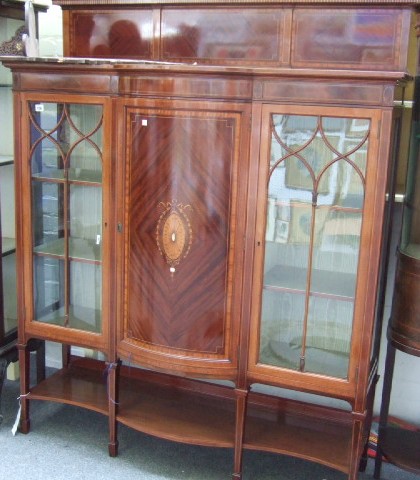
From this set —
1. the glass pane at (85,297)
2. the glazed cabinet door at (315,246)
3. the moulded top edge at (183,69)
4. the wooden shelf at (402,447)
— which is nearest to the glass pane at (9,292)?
the glass pane at (85,297)

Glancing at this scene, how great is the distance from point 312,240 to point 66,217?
0.89 m

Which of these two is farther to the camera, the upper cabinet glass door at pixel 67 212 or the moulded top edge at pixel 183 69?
the upper cabinet glass door at pixel 67 212

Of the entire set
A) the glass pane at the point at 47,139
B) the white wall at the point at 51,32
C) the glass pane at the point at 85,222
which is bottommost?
the glass pane at the point at 85,222

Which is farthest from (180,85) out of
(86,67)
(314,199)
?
(314,199)

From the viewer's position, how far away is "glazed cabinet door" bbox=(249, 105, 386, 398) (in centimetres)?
181

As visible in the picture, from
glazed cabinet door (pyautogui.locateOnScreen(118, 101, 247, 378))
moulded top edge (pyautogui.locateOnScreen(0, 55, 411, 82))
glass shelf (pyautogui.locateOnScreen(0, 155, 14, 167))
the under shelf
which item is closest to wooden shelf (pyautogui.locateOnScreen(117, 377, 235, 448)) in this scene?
the under shelf

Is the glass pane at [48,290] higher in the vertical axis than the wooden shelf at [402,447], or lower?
higher

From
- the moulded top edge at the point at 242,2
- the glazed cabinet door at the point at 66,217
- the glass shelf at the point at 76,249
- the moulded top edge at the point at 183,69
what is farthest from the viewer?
the glass shelf at the point at 76,249

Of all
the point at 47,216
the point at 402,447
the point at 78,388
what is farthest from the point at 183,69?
the point at 402,447

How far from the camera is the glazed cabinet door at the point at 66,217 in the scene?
6.91 feet

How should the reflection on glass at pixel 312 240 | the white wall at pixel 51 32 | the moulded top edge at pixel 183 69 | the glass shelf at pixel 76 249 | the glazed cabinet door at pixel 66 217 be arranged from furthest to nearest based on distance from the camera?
the white wall at pixel 51 32, the glass shelf at pixel 76 249, the glazed cabinet door at pixel 66 217, the reflection on glass at pixel 312 240, the moulded top edge at pixel 183 69

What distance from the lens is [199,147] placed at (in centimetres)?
192

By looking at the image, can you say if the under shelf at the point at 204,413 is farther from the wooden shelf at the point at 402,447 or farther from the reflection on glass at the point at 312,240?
the reflection on glass at the point at 312,240

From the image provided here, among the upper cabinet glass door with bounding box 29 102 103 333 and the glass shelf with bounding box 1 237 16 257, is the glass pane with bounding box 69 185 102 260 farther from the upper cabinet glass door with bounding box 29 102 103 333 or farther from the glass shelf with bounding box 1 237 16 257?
the glass shelf with bounding box 1 237 16 257
